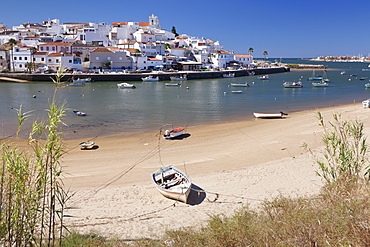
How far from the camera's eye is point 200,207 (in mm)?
9297

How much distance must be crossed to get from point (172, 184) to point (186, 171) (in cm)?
190

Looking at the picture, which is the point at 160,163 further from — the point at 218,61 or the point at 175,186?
the point at 218,61

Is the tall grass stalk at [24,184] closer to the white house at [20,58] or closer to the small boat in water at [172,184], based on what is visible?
the small boat in water at [172,184]

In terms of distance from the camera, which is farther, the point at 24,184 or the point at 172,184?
the point at 172,184

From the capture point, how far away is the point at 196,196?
395 inches

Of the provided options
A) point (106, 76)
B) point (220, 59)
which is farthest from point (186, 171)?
point (220, 59)

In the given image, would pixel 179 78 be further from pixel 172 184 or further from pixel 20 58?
pixel 172 184

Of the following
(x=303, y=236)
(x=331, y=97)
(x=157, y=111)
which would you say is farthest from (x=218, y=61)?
(x=303, y=236)

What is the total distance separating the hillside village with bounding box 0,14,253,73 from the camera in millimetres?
60656

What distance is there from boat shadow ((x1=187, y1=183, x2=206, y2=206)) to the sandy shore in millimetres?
32

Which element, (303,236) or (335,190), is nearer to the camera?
(303,236)

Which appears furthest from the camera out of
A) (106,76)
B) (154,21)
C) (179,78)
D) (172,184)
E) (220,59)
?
(154,21)

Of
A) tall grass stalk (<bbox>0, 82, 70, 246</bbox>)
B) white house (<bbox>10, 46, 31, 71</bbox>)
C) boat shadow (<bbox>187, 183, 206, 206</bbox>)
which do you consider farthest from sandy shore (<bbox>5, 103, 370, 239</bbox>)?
white house (<bbox>10, 46, 31, 71</bbox>)

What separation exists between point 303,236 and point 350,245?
0.68 m
